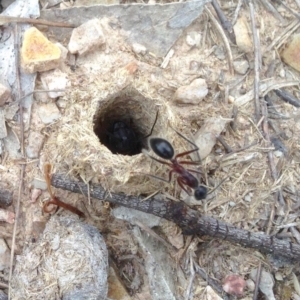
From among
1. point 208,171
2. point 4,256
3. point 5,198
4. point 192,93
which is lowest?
point 4,256

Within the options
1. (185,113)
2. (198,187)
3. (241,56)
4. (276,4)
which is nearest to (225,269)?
(198,187)

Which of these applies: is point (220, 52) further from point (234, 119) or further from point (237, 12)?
point (234, 119)

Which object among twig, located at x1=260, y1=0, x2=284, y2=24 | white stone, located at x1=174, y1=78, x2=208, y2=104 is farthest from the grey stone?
twig, located at x1=260, y1=0, x2=284, y2=24

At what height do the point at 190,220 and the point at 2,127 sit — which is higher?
the point at 2,127

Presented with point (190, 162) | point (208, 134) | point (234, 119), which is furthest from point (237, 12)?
point (190, 162)

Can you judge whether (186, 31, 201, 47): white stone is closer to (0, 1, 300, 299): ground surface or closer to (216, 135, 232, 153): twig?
Result: (0, 1, 300, 299): ground surface

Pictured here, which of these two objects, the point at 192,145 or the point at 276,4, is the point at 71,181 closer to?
the point at 192,145

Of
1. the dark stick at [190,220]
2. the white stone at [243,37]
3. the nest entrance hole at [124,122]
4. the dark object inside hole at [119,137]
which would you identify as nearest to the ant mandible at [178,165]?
the dark stick at [190,220]
